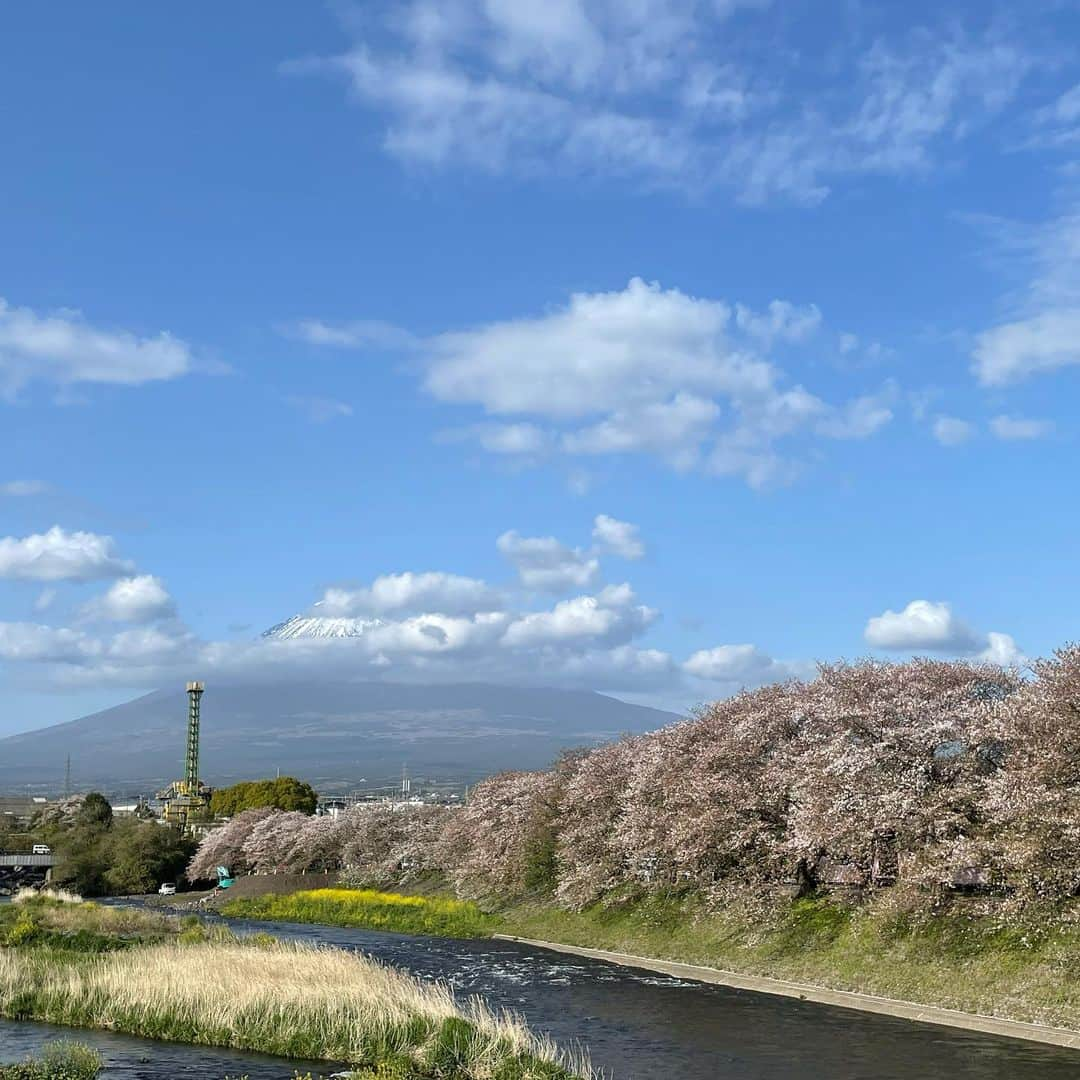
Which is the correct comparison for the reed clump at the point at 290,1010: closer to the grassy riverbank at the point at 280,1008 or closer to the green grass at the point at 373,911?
the grassy riverbank at the point at 280,1008

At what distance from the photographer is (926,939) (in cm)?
3278

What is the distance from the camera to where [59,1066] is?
70.0ft

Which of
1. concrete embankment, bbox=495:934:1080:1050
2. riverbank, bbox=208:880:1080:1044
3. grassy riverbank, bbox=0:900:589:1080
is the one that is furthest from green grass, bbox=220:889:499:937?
grassy riverbank, bbox=0:900:589:1080

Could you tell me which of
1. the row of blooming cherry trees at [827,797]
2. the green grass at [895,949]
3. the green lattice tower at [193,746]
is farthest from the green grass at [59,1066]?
the green lattice tower at [193,746]

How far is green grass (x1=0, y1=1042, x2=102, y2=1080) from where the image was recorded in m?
20.3

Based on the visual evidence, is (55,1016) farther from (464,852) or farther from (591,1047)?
(464,852)

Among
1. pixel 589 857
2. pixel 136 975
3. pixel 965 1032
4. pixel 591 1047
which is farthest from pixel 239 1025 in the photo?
pixel 589 857

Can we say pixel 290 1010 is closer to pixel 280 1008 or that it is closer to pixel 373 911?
pixel 280 1008

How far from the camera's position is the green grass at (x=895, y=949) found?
28375 millimetres

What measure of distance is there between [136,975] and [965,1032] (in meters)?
22.2

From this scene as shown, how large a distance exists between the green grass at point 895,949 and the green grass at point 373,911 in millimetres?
12666

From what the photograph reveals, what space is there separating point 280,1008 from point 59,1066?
252 inches

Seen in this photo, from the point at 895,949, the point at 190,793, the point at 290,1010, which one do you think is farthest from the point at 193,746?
the point at 895,949

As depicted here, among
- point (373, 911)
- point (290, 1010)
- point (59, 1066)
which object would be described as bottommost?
point (373, 911)
